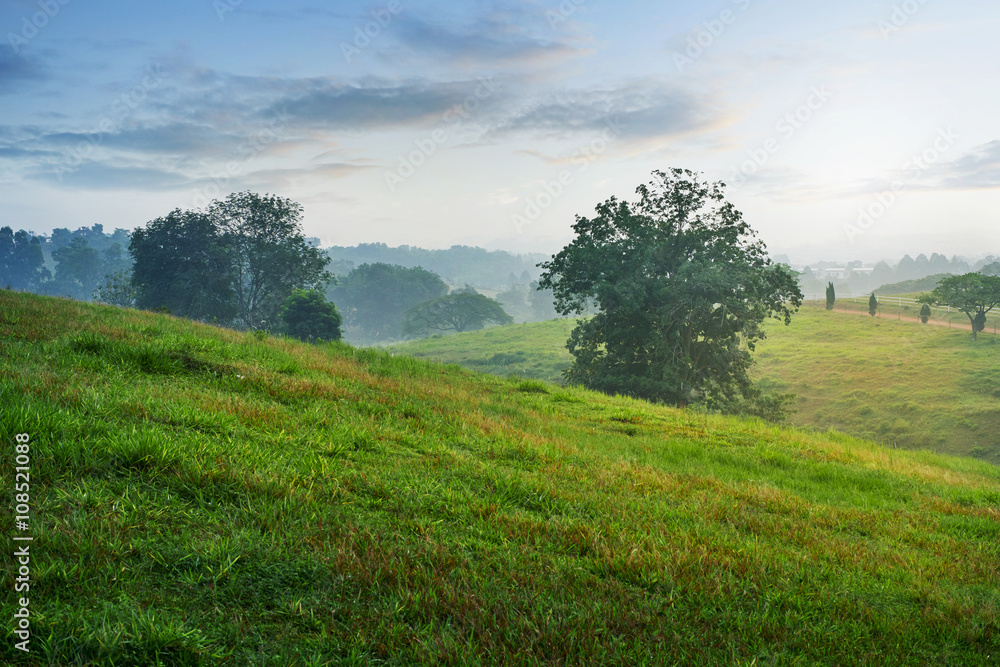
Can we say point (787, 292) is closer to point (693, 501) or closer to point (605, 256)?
point (605, 256)

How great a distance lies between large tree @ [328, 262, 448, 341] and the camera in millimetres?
122500

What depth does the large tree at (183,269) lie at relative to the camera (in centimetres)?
5159

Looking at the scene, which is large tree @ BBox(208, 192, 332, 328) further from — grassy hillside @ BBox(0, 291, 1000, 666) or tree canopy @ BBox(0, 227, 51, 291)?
tree canopy @ BBox(0, 227, 51, 291)

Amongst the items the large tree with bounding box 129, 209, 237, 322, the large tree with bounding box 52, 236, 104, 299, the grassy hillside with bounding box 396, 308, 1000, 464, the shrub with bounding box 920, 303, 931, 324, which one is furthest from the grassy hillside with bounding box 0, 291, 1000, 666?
the large tree with bounding box 52, 236, 104, 299

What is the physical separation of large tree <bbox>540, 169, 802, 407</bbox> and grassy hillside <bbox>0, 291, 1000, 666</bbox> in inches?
718

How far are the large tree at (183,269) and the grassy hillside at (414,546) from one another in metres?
48.1

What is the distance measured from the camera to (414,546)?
4203mm

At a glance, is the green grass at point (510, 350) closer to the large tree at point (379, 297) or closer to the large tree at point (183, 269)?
the large tree at point (183, 269)

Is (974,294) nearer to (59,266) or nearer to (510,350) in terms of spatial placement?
(510,350)

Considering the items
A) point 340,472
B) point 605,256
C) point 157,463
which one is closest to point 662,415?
point 340,472

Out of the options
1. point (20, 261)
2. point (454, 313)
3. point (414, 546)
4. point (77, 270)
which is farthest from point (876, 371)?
point (20, 261)

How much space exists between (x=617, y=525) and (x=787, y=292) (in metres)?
25.6

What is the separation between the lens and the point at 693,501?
6.31 meters

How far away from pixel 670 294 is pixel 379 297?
102 m
